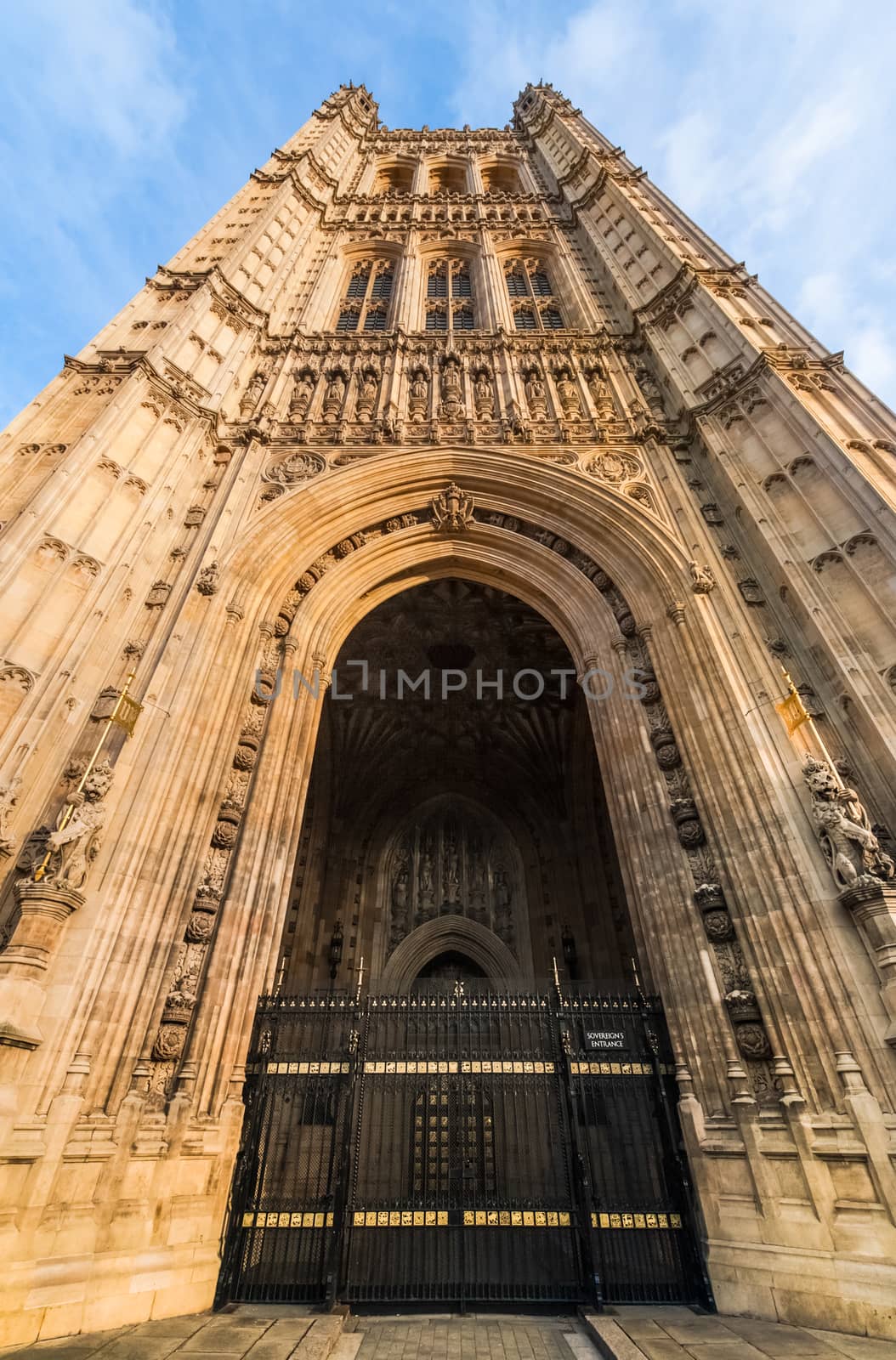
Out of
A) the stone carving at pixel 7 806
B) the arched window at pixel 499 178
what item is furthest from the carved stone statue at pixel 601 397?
the arched window at pixel 499 178

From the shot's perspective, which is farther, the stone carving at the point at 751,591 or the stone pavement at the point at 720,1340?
the stone carving at the point at 751,591

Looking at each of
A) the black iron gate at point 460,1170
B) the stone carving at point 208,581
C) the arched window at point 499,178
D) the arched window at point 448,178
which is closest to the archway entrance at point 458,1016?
the black iron gate at point 460,1170

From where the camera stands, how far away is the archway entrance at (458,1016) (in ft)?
21.1

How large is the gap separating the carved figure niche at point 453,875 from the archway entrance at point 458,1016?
61mm

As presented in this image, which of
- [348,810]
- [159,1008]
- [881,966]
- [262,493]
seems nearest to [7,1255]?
[159,1008]

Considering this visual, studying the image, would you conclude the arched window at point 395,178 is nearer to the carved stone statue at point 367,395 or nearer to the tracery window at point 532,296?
the tracery window at point 532,296

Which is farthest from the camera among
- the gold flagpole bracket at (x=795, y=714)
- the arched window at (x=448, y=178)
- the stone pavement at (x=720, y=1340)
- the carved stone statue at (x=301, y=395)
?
the arched window at (x=448, y=178)

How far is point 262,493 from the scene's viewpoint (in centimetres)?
1177

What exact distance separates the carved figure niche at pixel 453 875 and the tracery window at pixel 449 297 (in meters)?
14.2

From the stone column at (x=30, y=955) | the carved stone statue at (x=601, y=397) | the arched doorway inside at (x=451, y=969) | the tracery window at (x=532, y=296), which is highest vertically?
the tracery window at (x=532, y=296)

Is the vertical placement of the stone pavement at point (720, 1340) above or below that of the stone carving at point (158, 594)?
below

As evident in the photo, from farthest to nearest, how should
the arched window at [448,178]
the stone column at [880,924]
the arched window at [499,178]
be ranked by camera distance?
the arched window at [448,178] → the arched window at [499,178] → the stone column at [880,924]

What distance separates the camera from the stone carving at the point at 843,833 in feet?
21.8

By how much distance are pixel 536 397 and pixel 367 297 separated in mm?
9489
